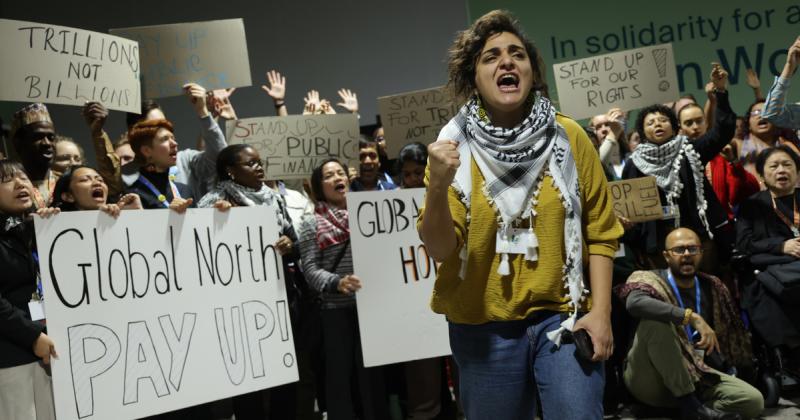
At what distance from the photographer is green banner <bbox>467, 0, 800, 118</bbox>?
8.89m

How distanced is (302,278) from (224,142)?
35.4 inches

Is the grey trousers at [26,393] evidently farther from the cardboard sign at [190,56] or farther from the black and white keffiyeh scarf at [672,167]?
the black and white keffiyeh scarf at [672,167]

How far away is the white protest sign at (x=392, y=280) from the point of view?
14.7ft

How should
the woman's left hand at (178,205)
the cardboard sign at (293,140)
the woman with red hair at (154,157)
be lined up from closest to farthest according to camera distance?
the woman's left hand at (178,205) < the woman with red hair at (154,157) < the cardboard sign at (293,140)

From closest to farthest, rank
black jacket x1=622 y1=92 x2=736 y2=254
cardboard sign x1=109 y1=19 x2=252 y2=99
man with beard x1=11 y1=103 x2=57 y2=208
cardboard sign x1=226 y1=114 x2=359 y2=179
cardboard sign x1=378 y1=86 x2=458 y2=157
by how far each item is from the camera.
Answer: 1. man with beard x1=11 y1=103 x2=57 y2=208
2. black jacket x1=622 y1=92 x2=736 y2=254
3. cardboard sign x1=109 y1=19 x2=252 y2=99
4. cardboard sign x1=226 y1=114 x2=359 y2=179
5. cardboard sign x1=378 y1=86 x2=458 y2=157

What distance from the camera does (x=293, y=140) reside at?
18.0ft

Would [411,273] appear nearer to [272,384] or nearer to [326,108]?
[272,384]

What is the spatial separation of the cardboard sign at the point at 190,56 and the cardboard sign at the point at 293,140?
0.97 feet

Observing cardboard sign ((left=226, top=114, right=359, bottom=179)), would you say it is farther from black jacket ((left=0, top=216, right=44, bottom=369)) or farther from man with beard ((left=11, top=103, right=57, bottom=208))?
black jacket ((left=0, top=216, right=44, bottom=369))

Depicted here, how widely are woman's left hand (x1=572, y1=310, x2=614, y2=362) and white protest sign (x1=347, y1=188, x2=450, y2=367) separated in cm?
235

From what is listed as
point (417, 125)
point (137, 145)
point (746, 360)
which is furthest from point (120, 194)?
point (746, 360)

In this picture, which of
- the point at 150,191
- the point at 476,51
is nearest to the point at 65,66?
the point at 150,191

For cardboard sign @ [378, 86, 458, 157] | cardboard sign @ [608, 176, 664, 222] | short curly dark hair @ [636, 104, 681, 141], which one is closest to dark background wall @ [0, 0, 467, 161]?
cardboard sign @ [378, 86, 458, 157]

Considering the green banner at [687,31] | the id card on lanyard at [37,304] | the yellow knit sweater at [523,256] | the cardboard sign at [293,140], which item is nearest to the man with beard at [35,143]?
the id card on lanyard at [37,304]
